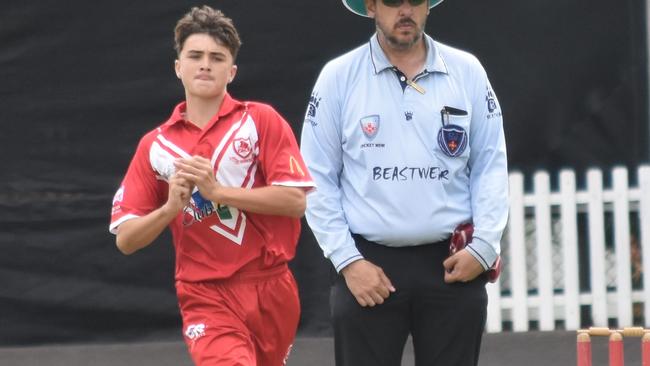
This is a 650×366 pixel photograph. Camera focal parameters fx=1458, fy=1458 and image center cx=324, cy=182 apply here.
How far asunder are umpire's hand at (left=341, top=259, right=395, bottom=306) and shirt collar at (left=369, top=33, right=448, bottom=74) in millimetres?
662

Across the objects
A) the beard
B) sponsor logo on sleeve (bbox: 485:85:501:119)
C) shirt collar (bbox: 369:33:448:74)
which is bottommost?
sponsor logo on sleeve (bbox: 485:85:501:119)

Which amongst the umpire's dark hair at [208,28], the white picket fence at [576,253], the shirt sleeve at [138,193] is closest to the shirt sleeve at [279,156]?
the umpire's dark hair at [208,28]

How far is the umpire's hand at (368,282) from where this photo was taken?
4793 mm

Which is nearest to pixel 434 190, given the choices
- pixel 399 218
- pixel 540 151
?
pixel 399 218

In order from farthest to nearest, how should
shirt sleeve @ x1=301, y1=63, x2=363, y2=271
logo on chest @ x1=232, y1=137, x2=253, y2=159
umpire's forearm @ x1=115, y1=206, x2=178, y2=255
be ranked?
logo on chest @ x1=232, y1=137, x2=253, y2=159
shirt sleeve @ x1=301, y1=63, x2=363, y2=271
umpire's forearm @ x1=115, y1=206, x2=178, y2=255

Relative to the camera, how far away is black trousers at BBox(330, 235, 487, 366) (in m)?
4.84

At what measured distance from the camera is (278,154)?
5023 millimetres

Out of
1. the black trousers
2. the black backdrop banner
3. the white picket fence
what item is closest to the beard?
the black trousers

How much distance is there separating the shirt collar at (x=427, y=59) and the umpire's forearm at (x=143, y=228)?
85 cm

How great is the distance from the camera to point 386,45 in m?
4.93

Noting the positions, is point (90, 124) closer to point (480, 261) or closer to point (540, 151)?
point (540, 151)

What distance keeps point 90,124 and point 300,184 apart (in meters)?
3.43

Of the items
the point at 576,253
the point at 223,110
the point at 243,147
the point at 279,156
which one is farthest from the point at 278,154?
the point at 576,253

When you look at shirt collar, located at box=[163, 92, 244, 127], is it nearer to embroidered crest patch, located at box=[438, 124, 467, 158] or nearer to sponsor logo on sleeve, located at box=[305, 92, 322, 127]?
sponsor logo on sleeve, located at box=[305, 92, 322, 127]
